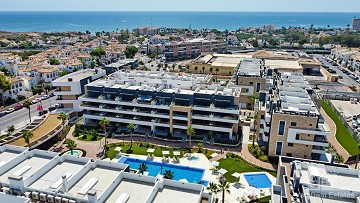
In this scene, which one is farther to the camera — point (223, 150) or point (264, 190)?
point (223, 150)

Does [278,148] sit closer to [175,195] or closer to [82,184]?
[175,195]

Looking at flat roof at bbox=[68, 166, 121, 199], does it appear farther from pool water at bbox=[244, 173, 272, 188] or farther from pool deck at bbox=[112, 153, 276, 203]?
pool water at bbox=[244, 173, 272, 188]

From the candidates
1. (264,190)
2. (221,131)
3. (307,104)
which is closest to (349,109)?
(307,104)

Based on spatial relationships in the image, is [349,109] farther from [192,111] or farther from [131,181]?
[131,181]

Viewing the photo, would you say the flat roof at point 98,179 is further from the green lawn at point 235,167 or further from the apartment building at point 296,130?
the apartment building at point 296,130

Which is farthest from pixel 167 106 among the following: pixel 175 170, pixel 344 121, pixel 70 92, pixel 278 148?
pixel 344 121

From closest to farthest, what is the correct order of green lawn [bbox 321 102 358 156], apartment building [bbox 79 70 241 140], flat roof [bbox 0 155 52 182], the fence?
flat roof [bbox 0 155 52 182]
green lawn [bbox 321 102 358 156]
apartment building [bbox 79 70 241 140]
the fence

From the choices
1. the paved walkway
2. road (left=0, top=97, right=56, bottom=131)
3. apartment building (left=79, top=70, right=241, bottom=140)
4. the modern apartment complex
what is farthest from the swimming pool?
road (left=0, top=97, right=56, bottom=131)
